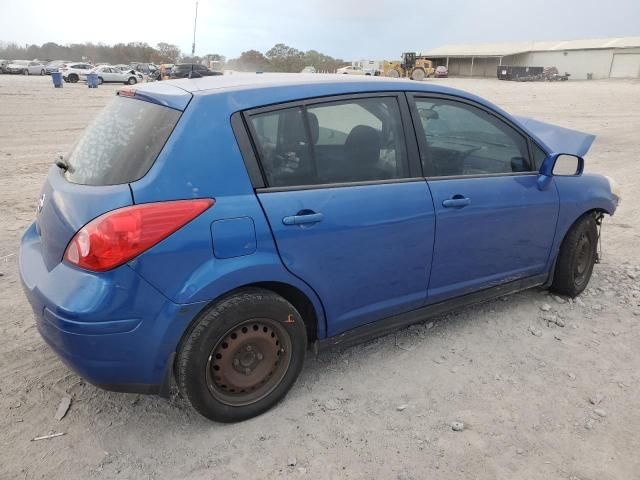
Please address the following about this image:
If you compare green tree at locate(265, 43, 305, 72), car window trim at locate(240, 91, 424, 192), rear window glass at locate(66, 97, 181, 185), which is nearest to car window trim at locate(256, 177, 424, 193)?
car window trim at locate(240, 91, 424, 192)

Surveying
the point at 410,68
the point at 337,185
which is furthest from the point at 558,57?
the point at 337,185

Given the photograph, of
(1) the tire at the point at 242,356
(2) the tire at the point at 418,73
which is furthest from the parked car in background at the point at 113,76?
(1) the tire at the point at 242,356

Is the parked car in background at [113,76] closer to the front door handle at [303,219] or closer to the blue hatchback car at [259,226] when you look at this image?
the blue hatchback car at [259,226]

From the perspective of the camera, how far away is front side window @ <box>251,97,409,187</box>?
8.53 ft

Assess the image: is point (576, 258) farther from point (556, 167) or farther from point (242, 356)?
point (242, 356)

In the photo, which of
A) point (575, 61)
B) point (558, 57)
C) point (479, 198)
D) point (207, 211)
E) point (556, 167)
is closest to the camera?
point (207, 211)

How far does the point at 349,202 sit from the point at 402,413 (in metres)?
1.18

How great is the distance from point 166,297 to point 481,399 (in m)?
1.84

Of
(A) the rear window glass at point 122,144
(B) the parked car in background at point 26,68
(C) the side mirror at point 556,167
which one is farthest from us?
(B) the parked car in background at point 26,68

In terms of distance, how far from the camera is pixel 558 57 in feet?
225

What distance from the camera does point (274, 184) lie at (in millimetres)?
2559

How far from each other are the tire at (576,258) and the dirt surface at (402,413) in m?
0.15

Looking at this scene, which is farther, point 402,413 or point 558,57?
point 558,57

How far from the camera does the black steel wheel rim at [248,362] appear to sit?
253 centimetres
